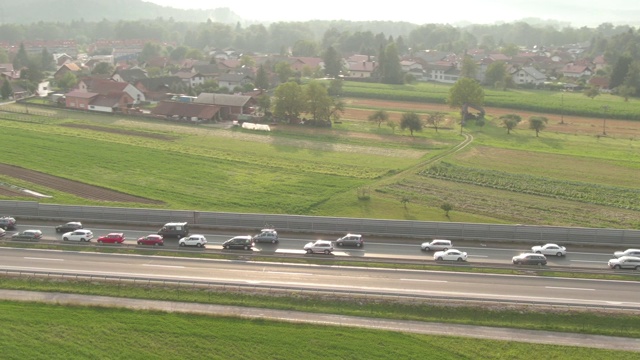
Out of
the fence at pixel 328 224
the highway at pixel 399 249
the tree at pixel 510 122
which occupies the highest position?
the tree at pixel 510 122

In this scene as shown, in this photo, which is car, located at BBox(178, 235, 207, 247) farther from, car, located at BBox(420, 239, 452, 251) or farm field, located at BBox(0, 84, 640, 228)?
car, located at BBox(420, 239, 452, 251)

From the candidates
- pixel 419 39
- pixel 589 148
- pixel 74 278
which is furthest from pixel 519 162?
pixel 419 39

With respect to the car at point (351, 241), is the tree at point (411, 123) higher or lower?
higher

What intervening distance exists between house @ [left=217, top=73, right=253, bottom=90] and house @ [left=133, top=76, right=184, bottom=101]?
6650mm

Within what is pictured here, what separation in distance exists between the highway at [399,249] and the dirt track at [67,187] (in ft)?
18.6

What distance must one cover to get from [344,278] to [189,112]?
45.0 metres

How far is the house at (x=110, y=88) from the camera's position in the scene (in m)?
78.5

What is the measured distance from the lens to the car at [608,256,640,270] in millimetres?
29719

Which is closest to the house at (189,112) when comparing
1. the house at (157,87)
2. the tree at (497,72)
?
the house at (157,87)

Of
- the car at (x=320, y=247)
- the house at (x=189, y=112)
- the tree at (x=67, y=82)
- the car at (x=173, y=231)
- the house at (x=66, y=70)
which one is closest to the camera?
the car at (x=320, y=247)

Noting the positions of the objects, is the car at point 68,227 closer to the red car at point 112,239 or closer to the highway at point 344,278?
the red car at point 112,239

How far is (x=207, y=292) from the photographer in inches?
1059

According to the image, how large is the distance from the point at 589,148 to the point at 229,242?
1643 inches

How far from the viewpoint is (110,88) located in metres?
79.9
